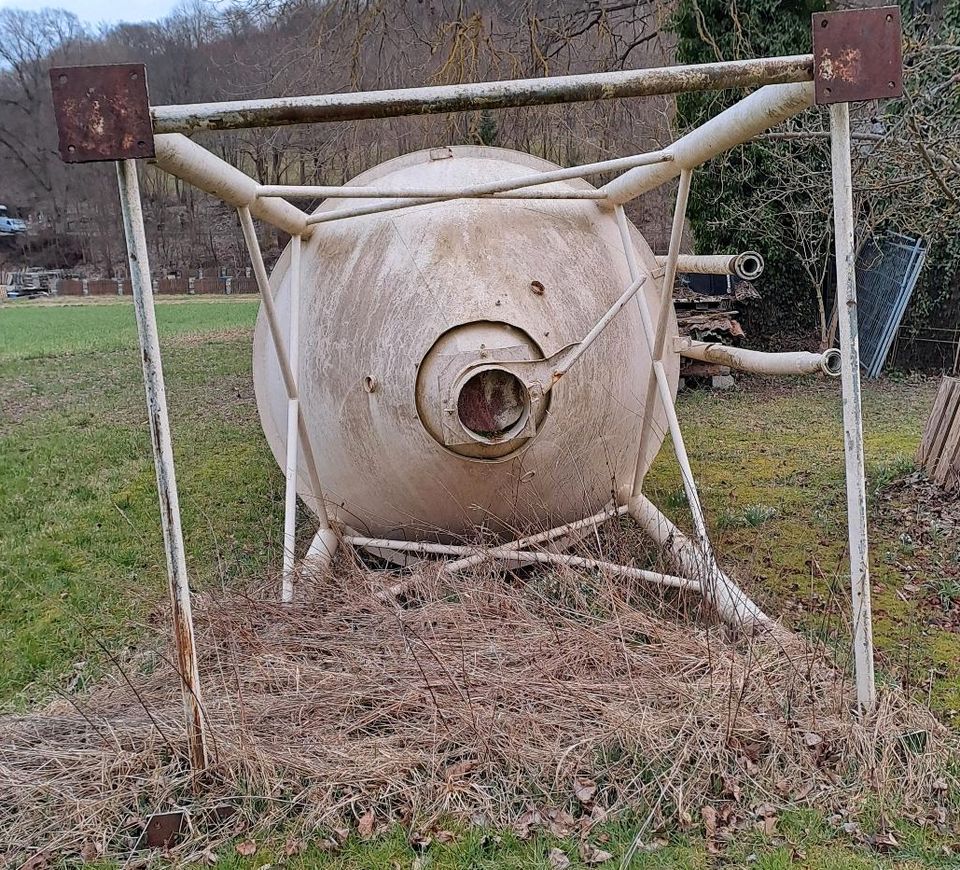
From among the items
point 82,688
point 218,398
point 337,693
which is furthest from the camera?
point 218,398

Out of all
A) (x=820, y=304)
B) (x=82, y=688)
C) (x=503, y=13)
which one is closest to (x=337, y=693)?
(x=82, y=688)

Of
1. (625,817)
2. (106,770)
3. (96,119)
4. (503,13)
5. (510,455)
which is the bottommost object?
(625,817)

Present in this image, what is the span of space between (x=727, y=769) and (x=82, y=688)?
9.85 feet

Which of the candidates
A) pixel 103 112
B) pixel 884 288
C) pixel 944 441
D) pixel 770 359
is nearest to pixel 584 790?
pixel 770 359

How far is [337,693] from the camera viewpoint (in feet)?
11.6

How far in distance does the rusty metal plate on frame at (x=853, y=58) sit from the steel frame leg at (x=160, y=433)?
231 cm

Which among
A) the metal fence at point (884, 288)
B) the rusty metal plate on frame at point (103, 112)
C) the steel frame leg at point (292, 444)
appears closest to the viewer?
the rusty metal plate on frame at point (103, 112)

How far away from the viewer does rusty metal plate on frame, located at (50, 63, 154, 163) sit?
2750 millimetres

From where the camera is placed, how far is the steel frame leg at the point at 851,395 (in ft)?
10.1

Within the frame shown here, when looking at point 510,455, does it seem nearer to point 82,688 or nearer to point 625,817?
point 625,817

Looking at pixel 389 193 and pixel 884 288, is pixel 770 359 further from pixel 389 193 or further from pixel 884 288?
pixel 884 288

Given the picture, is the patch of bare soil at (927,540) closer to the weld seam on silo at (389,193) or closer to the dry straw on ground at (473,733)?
the dry straw on ground at (473,733)

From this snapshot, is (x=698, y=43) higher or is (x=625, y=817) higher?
(x=698, y=43)

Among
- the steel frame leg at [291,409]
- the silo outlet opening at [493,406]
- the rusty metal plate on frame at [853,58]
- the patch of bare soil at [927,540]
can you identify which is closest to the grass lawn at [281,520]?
the patch of bare soil at [927,540]
